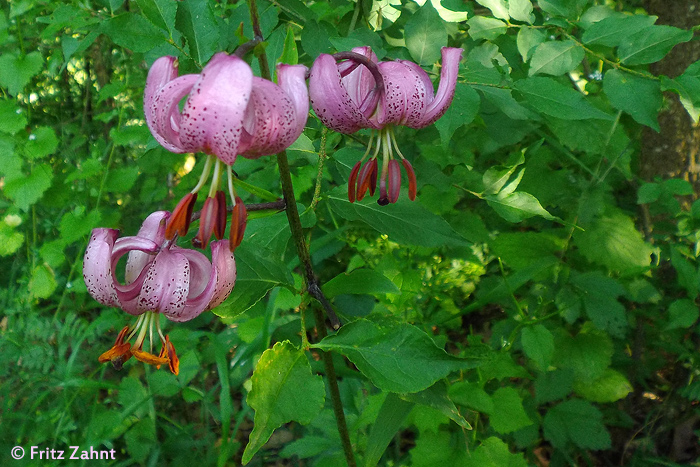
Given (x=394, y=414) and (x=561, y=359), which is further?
(x=561, y=359)

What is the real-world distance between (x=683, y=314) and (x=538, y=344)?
1.38 feet

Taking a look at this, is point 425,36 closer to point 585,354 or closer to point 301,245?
point 301,245

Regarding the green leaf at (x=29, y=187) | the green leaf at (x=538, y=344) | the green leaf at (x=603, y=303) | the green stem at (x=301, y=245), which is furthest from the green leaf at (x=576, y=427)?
the green leaf at (x=29, y=187)

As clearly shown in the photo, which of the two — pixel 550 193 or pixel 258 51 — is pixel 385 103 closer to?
pixel 258 51

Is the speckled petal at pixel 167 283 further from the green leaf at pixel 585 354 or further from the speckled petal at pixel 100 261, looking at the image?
the green leaf at pixel 585 354

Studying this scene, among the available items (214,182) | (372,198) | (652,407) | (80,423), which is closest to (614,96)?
(372,198)

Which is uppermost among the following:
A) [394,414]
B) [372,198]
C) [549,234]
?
[372,198]

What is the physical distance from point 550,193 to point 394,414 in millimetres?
947

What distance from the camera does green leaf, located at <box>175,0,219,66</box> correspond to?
80 centimetres

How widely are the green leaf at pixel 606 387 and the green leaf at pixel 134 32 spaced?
142 cm

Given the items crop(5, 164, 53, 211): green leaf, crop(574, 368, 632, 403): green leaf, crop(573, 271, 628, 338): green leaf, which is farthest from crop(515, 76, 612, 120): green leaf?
crop(5, 164, 53, 211): green leaf

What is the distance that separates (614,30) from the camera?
94 centimetres

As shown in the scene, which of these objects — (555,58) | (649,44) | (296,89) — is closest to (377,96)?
(296,89)

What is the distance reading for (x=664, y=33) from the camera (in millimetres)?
898
